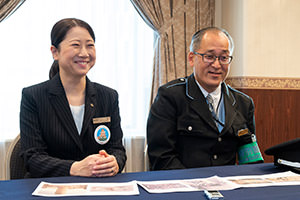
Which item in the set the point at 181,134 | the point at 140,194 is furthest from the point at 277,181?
the point at 181,134

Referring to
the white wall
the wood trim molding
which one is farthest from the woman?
the white wall

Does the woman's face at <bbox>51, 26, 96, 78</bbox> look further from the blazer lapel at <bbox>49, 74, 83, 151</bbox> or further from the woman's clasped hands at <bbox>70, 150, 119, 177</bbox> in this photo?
the woman's clasped hands at <bbox>70, 150, 119, 177</bbox>

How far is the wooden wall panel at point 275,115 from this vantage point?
400cm

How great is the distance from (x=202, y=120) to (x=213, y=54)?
0.41m

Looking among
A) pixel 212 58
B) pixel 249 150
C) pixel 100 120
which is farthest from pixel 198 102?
pixel 100 120

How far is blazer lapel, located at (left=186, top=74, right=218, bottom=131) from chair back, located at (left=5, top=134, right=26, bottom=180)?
102 cm

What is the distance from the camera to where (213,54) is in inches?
80.5

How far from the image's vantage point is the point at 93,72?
3.80 metres

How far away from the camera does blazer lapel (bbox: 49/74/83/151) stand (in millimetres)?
1742

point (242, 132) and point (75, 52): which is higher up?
point (75, 52)

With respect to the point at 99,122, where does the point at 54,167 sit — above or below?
below

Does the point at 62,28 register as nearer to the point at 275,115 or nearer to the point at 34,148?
the point at 34,148

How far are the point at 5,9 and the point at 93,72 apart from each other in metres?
1.10

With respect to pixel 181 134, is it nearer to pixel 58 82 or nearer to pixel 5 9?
pixel 58 82
